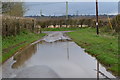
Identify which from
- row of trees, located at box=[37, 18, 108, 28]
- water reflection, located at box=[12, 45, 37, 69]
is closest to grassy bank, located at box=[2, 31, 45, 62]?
water reflection, located at box=[12, 45, 37, 69]

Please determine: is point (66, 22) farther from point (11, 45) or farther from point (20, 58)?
point (20, 58)

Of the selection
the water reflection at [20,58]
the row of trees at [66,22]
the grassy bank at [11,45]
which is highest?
the row of trees at [66,22]

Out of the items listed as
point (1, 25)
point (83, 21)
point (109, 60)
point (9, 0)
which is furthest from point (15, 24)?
point (83, 21)

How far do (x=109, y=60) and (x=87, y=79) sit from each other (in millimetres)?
4272

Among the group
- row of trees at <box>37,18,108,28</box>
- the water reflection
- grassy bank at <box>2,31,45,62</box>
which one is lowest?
the water reflection

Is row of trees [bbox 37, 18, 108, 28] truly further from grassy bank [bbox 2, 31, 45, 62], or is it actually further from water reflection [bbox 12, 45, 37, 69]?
water reflection [bbox 12, 45, 37, 69]

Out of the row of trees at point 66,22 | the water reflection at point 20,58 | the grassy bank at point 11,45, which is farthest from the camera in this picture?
the row of trees at point 66,22

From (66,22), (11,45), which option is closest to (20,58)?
(11,45)

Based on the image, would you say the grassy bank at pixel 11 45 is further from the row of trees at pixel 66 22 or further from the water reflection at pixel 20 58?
the row of trees at pixel 66 22

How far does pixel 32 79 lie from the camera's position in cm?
849

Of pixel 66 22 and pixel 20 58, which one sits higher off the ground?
pixel 66 22

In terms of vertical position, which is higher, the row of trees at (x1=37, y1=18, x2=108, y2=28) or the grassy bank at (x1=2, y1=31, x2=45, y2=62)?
the row of trees at (x1=37, y1=18, x2=108, y2=28)

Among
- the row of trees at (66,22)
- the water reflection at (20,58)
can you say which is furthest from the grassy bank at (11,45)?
the row of trees at (66,22)

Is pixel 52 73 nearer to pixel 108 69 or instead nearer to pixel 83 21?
pixel 108 69
